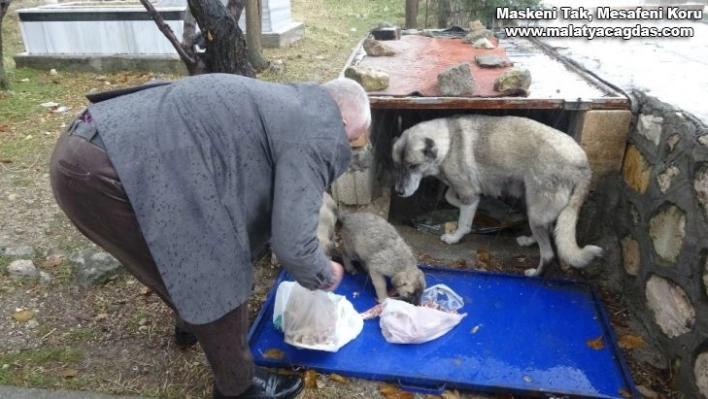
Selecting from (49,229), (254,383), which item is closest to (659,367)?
(254,383)

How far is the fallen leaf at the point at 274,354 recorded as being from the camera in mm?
3270

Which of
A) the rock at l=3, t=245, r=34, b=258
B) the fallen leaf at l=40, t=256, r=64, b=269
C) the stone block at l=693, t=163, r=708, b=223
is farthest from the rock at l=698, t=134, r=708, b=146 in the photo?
the rock at l=3, t=245, r=34, b=258

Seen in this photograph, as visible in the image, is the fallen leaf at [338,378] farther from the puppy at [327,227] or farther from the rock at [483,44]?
the rock at [483,44]

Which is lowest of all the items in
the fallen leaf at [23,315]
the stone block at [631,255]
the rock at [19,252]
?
the fallen leaf at [23,315]

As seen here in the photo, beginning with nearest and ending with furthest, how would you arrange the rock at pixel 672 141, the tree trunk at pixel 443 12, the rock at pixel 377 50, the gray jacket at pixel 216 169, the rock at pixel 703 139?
the gray jacket at pixel 216 169 → the rock at pixel 703 139 → the rock at pixel 672 141 → the rock at pixel 377 50 → the tree trunk at pixel 443 12

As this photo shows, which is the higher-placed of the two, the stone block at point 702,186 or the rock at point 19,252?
the stone block at point 702,186

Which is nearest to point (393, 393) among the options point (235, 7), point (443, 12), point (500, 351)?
point (500, 351)

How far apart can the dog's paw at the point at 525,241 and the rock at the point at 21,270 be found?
13.0 feet

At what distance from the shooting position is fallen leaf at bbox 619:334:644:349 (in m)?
3.42

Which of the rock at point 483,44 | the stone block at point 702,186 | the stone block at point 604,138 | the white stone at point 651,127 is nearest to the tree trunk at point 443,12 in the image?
the rock at point 483,44

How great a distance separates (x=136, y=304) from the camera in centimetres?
376

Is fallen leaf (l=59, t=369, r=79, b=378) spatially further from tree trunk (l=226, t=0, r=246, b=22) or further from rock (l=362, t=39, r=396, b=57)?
rock (l=362, t=39, r=396, b=57)

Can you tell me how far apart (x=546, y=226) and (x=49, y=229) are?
4175 millimetres

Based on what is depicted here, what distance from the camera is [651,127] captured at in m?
3.57
